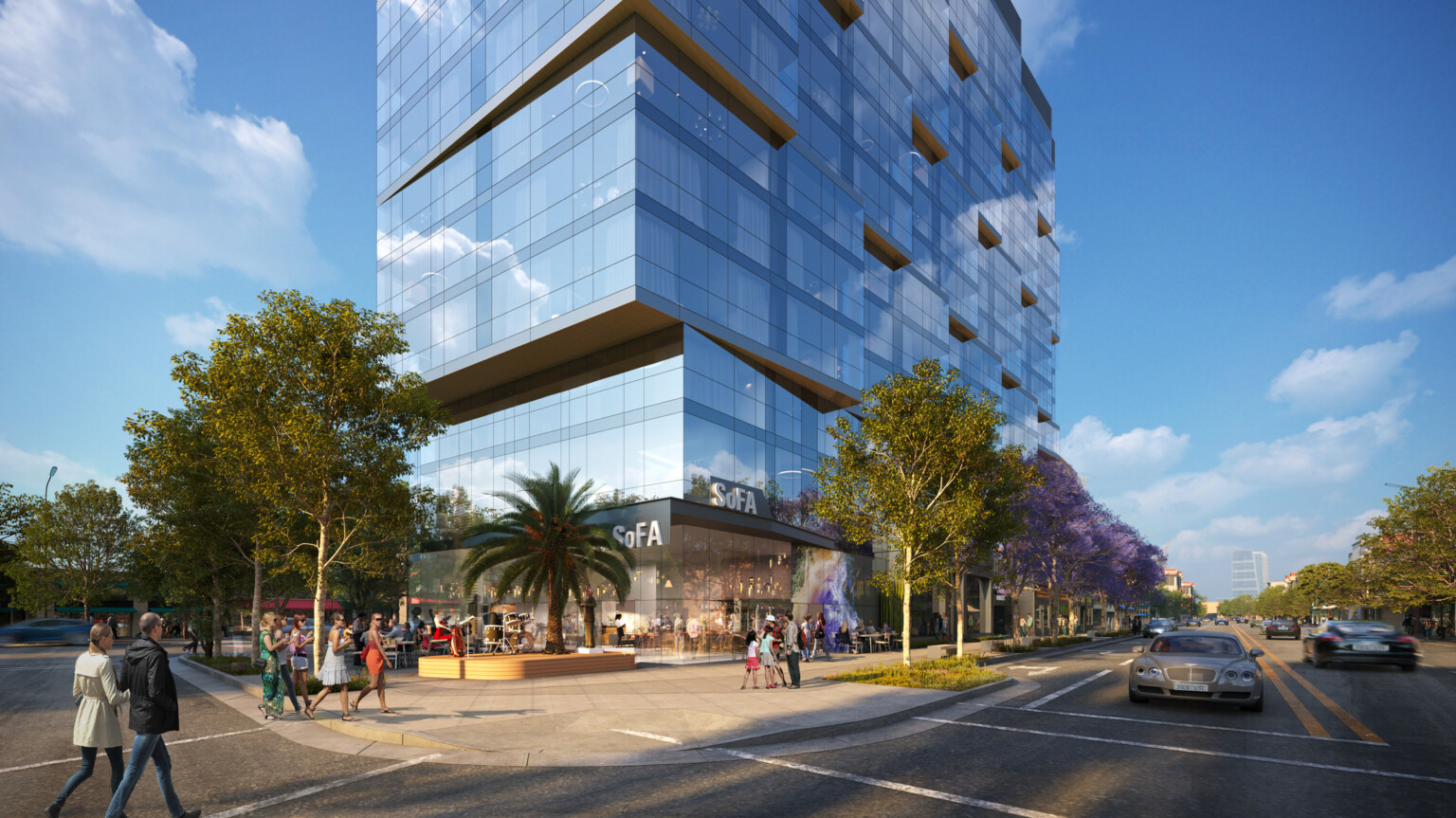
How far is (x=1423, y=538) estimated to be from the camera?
54.7 metres

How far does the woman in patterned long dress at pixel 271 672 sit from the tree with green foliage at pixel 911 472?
1580 centimetres

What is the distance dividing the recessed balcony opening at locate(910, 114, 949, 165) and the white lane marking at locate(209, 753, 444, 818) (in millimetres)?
52273

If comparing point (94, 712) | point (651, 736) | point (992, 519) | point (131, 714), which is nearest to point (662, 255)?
point (992, 519)

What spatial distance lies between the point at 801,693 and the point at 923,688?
2.95 m

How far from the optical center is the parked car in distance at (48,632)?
184 ft

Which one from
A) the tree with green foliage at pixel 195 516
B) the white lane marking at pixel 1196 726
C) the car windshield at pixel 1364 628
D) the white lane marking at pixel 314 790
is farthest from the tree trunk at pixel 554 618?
the car windshield at pixel 1364 628

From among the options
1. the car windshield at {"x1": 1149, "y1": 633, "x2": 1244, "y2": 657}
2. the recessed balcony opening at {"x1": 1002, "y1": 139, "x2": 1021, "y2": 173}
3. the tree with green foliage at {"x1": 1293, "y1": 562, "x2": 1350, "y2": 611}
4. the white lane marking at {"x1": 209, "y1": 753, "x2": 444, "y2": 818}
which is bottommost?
the tree with green foliage at {"x1": 1293, "y1": 562, "x2": 1350, "y2": 611}

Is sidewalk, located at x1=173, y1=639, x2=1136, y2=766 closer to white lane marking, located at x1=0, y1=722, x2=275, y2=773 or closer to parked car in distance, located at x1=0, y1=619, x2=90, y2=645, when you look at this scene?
white lane marking, located at x1=0, y1=722, x2=275, y2=773

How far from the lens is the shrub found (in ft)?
63.9

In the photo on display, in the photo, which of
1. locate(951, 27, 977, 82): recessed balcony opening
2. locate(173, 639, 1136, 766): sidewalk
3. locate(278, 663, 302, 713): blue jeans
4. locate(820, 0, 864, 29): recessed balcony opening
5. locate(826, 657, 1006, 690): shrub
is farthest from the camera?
locate(951, 27, 977, 82): recessed balcony opening

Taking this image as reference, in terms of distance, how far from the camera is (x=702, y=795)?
878 cm

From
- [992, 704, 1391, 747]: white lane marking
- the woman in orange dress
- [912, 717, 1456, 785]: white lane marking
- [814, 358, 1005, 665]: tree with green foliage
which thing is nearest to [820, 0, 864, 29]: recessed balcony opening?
[814, 358, 1005, 665]: tree with green foliage

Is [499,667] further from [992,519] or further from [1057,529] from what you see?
[1057,529]

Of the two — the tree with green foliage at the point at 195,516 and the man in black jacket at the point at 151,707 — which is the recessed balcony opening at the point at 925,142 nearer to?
the tree with green foliage at the point at 195,516
